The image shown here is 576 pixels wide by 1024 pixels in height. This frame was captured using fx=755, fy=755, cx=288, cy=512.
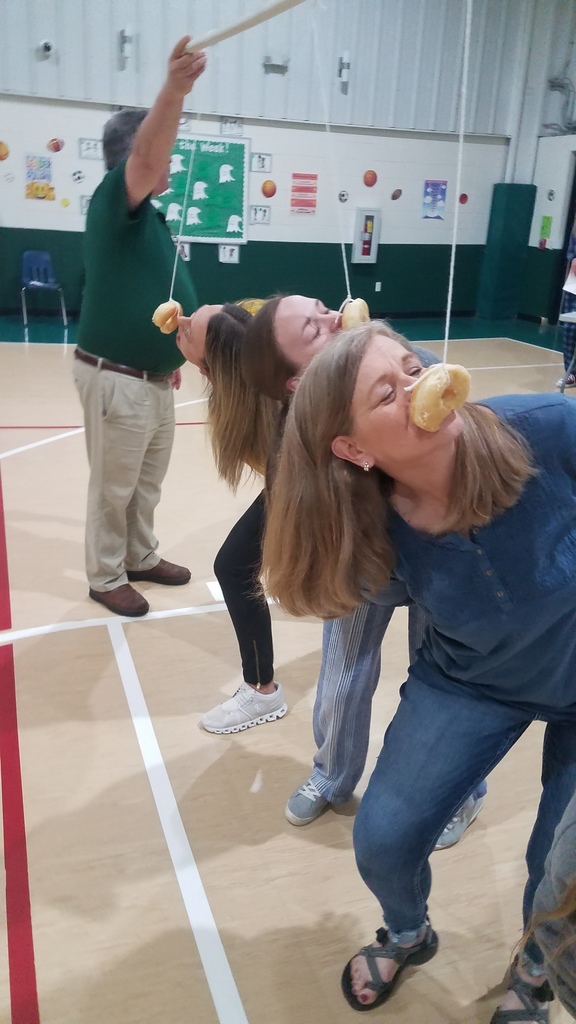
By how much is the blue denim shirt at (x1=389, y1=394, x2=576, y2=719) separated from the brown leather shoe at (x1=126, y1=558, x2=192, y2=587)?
5.80 ft

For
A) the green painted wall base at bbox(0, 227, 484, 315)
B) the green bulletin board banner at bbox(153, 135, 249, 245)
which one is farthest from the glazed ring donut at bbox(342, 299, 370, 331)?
the green painted wall base at bbox(0, 227, 484, 315)

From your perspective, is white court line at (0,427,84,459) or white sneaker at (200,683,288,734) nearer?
white sneaker at (200,683,288,734)

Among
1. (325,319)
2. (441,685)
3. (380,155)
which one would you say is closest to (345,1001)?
(441,685)

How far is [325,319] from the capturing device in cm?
154

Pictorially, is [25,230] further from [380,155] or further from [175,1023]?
[175,1023]

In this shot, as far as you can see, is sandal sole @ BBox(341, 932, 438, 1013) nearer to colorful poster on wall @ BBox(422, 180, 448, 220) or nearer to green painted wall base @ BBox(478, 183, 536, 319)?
colorful poster on wall @ BBox(422, 180, 448, 220)

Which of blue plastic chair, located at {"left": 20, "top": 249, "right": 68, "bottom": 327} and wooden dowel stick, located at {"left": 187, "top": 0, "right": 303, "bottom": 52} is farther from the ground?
wooden dowel stick, located at {"left": 187, "top": 0, "right": 303, "bottom": 52}

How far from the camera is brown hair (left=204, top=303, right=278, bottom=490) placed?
1.73 m

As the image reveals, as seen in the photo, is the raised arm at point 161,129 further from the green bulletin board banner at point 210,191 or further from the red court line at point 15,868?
the green bulletin board banner at point 210,191

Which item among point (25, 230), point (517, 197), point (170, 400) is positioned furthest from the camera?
point (517, 197)

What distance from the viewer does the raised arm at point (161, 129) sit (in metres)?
1.86

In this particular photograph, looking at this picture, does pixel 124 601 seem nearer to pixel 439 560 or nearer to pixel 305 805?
pixel 305 805

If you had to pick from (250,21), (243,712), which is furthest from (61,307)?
(250,21)

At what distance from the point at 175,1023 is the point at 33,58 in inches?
315
